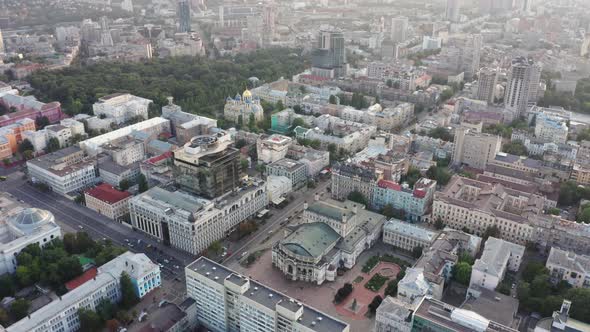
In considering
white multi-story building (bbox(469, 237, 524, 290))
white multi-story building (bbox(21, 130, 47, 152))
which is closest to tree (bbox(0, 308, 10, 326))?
white multi-story building (bbox(21, 130, 47, 152))

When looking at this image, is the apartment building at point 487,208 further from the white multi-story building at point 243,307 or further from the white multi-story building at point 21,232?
the white multi-story building at point 21,232

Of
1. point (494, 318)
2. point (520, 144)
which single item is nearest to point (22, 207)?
point (494, 318)

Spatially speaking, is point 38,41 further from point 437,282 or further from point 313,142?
point 437,282

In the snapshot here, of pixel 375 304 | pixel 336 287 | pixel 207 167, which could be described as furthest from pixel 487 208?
pixel 207 167

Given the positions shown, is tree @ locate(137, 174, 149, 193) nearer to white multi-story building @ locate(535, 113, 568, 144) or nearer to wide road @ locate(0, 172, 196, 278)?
wide road @ locate(0, 172, 196, 278)

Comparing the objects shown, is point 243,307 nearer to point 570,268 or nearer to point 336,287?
point 336,287

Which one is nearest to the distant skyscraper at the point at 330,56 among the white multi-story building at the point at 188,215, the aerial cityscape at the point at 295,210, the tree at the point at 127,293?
the aerial cityscape at the point at 295,210
